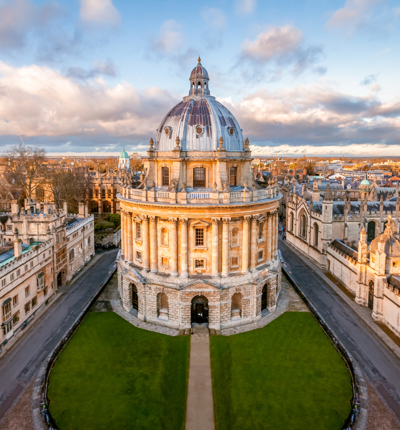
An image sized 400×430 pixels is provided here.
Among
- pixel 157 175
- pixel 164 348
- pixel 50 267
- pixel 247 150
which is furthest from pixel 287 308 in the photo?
Result: pixel 50 267

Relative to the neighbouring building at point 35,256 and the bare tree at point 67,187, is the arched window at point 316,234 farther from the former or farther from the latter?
the bare tree at point 67,187

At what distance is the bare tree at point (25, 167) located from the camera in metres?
78.0

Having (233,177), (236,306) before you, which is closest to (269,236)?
(233,177)

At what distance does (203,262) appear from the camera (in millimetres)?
37562

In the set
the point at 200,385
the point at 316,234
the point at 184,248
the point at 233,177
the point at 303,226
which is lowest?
the point at 200,385

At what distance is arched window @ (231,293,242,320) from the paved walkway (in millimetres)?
3648

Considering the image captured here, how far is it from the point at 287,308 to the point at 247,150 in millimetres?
20318

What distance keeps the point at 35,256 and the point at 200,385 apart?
25783 millimetres

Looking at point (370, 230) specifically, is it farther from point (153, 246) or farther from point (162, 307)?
point (153, 246)

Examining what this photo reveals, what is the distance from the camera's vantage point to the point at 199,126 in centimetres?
3894

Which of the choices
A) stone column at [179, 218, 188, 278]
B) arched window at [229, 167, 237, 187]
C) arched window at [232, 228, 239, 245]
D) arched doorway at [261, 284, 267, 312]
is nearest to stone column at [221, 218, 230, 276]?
arched window at [232, 228, 239, 245]

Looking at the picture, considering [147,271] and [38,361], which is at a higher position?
[147,271]

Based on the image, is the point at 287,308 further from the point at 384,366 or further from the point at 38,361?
the point at 38,361

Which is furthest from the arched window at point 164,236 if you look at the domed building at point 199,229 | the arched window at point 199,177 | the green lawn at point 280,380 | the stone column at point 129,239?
the green lawn at point 280,380
